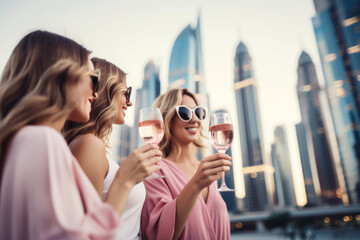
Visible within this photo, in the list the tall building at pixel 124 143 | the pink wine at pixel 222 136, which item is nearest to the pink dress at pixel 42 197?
Answer: the pink wine at pixel 222 136

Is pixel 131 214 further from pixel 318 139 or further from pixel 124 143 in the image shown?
pixel 318 139

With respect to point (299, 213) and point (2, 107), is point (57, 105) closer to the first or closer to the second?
point (2, 107)

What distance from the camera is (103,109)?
1911 mm

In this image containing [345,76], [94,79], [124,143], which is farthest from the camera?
[124,143]

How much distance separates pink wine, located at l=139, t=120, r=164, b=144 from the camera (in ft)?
5.75

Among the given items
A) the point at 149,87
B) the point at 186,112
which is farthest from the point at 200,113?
the point at 149,87

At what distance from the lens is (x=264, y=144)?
128500 mm

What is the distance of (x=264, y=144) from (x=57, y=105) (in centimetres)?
13672

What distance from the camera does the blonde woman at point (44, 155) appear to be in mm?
812

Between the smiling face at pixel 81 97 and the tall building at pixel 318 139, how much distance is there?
12597 cm

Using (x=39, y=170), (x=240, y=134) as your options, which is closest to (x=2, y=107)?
(x=39, y=170)

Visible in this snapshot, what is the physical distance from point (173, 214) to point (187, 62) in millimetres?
70152

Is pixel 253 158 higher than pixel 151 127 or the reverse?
the reverse

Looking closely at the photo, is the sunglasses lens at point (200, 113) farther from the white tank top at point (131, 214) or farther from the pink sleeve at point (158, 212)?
the white tank top at point (131, 214)
